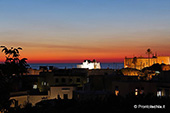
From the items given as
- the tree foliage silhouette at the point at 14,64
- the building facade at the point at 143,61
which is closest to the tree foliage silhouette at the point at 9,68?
the tree foliage silhouette at the point at 14,64

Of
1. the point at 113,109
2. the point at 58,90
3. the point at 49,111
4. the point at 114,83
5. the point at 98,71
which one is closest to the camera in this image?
the point at 113,109

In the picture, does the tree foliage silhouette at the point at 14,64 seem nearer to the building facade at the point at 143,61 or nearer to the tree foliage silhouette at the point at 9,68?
the tree foliage silhouette at the point at 9,68

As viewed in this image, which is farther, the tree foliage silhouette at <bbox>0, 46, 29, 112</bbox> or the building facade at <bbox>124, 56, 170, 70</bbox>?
the building facade at <bbox>124, 56, 170, 70</bbox>

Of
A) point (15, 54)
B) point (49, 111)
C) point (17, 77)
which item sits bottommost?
point (49, 111)

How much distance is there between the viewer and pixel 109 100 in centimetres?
2083

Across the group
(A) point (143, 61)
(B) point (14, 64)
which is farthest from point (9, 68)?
(A) point (143, 61)

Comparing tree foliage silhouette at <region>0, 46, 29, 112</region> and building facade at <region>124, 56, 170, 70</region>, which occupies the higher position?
building facade at <region>124, 56, 170, 70</region>

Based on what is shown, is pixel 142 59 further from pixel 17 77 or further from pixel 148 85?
pixel 17 77

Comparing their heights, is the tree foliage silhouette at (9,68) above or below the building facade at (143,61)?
below

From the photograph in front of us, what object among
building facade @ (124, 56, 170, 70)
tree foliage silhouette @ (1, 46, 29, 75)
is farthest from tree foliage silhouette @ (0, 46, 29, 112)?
building facade @ (124, 56, 170, 70)

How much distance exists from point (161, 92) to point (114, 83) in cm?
546

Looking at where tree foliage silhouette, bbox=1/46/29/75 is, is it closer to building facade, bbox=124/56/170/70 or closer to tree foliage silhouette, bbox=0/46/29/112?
tree foliage silhouette, bbox=0/46/29/112

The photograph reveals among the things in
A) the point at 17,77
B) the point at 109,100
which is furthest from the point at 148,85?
the point at 17,77

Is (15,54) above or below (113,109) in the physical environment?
above
